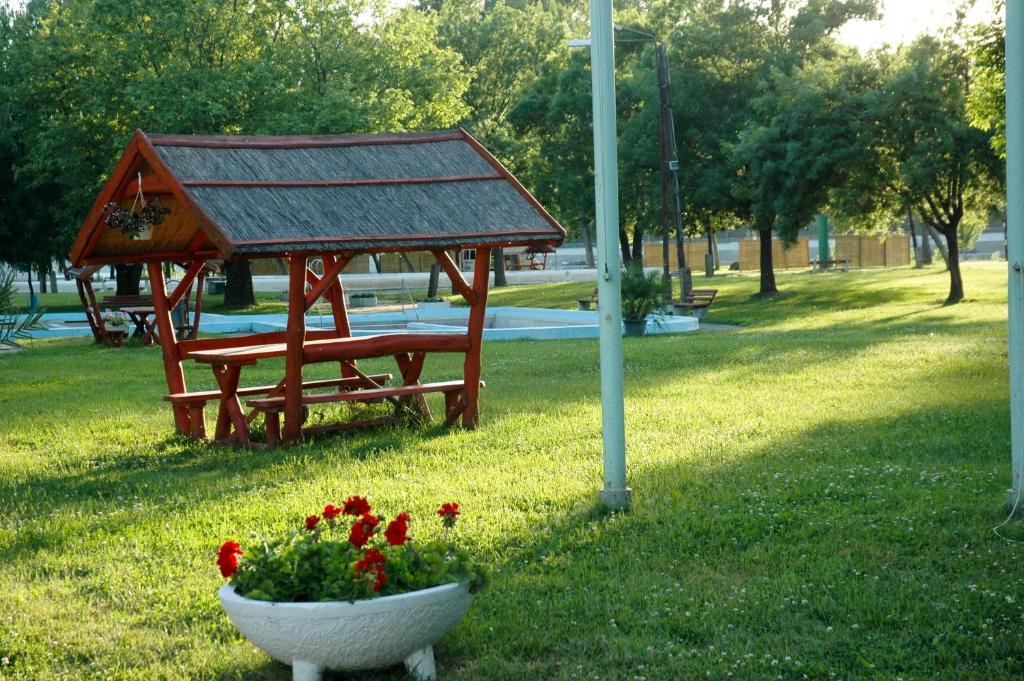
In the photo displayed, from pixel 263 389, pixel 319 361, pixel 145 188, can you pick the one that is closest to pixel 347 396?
pixel 319 361

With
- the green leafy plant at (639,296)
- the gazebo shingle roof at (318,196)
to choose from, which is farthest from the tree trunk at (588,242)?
the gazebo shingle roof at (318,196)

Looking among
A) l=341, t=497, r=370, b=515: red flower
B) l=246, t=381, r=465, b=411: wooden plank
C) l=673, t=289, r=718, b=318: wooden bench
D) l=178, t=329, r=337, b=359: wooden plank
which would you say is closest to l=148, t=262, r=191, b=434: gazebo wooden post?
l=178, t=329, r=337, b=359: wooden plank

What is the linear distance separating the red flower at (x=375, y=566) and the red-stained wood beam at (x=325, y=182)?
6415 mm

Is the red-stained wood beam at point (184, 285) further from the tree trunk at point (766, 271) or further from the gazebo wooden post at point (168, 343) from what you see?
the tree trunk at point (766, 271)

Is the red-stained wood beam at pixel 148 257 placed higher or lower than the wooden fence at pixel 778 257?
higher

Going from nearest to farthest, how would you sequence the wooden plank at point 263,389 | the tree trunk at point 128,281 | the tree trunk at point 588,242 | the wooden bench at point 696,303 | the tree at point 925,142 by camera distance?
the wooden plank at point 263,389 → the tree at point 925,142 → the wooden bench at point 696,303 → the tree trunk at point 128,281 → the tree trunk at point 588,242

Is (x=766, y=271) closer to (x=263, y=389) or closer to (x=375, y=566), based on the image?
(x=263, y=389)

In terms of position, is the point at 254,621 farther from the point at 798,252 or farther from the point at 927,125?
the point at 798,252

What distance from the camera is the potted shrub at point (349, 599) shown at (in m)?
4.66

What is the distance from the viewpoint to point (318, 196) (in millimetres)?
11078

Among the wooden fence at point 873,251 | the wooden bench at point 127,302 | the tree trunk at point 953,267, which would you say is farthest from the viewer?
the wooden fence at point 873,251

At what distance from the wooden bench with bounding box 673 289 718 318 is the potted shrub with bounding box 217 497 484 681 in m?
27.2

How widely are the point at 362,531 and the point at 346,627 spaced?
410 mm

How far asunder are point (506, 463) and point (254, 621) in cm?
504
